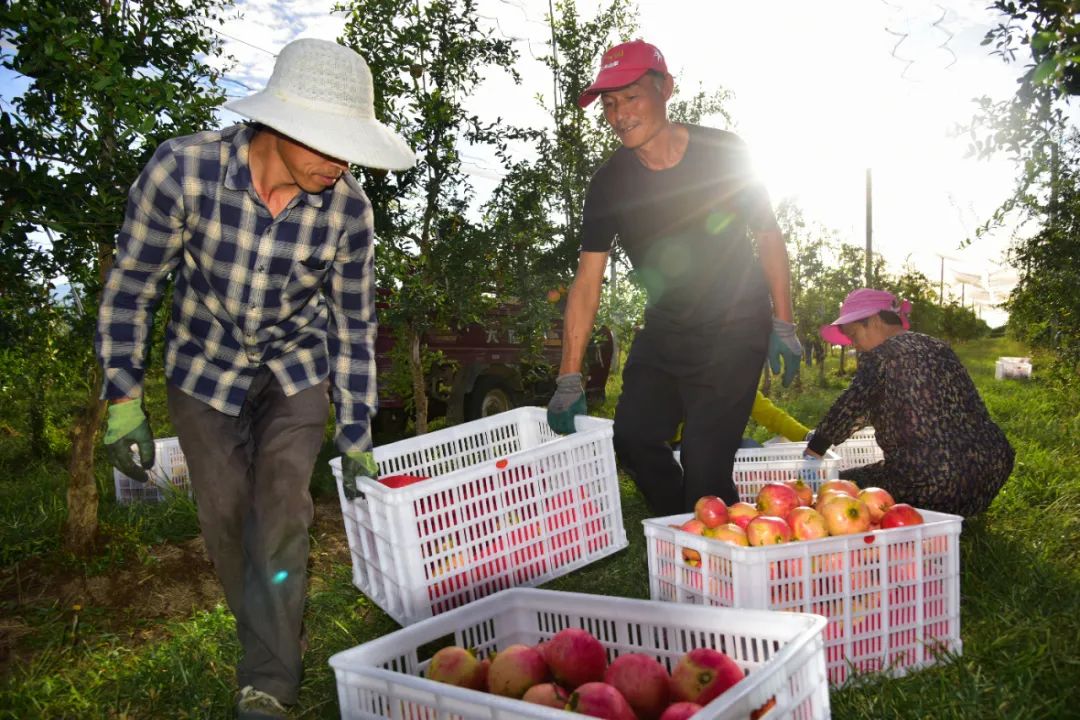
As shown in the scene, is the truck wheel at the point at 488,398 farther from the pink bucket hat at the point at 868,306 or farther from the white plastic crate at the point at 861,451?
the pink bucket hat at the point at 868,306

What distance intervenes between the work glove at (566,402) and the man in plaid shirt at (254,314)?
1362mm

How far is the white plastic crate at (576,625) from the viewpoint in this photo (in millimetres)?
1843

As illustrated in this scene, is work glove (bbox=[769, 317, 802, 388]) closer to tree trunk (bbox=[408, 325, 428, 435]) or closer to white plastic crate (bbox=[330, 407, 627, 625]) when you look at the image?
white plastic crate (bbox=[330, 407, 627, 625])

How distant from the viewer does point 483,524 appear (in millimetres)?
3506

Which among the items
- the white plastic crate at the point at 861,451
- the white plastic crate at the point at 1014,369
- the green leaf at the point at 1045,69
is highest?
the green leaf at the point at 1045,69

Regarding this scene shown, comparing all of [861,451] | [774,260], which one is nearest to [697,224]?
[774,260]

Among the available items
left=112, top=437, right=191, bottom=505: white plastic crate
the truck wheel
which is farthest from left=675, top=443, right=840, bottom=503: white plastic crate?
the truck wheel

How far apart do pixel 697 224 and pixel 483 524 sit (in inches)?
63.3

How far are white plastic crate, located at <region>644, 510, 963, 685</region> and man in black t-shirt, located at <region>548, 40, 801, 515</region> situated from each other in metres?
0.84

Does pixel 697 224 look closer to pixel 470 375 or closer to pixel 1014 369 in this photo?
pixel 470 375

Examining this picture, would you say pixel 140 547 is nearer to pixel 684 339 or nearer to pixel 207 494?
pixel 207 494

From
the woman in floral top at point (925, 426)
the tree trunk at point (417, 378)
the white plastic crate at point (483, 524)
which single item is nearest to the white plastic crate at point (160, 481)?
the tree trunk at point (417, 378)

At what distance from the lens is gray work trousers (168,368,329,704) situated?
2775 millimetres

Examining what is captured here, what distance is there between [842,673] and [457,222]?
4.62m
